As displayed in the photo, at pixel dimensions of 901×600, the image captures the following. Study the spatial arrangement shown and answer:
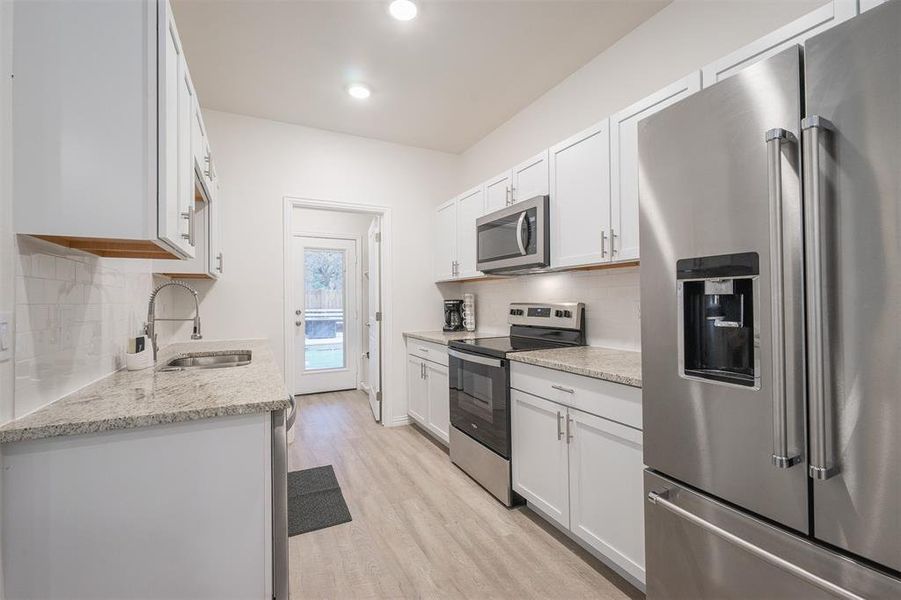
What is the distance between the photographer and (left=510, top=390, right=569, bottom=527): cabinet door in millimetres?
1918

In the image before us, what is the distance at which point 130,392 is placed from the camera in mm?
1406

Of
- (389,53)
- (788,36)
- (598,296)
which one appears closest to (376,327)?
(598,296)

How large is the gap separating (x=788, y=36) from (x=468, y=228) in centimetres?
225

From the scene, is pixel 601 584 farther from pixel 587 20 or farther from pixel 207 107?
pixel 207 107

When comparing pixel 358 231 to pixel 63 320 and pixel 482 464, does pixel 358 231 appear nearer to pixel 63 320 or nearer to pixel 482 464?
pixel 482 464

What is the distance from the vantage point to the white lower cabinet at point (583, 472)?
5.16 ft

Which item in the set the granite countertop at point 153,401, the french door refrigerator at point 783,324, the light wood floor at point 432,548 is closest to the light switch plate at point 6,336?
the granite countertop at point 153,401

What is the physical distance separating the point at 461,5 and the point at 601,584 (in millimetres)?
2831

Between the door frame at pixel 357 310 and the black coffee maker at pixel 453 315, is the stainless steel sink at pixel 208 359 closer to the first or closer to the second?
the black coffee maker at pixel 453 315

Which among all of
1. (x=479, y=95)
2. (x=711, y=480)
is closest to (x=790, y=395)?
(x=711, y=480)

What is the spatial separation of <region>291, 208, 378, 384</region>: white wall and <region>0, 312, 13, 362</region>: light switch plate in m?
3.89

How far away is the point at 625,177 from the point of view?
6.35 ft

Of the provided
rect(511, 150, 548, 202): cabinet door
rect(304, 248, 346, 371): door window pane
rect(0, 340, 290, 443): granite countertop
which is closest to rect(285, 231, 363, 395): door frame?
rect(304, 248, 346, 371): door window pane

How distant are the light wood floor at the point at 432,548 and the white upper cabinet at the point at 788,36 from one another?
2107mm
